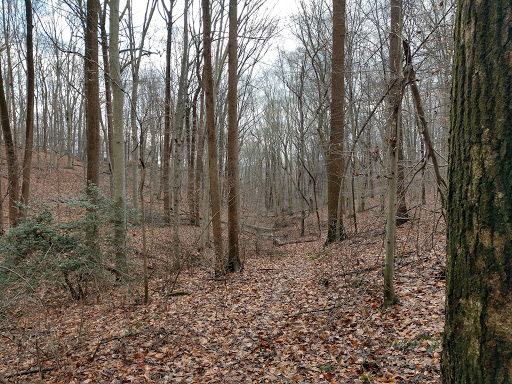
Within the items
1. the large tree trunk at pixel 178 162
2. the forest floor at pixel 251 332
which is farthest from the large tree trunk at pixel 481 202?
the large tree trunk at pixel 178 162

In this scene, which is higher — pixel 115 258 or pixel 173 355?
pixel 115 258

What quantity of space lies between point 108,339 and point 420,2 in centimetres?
876

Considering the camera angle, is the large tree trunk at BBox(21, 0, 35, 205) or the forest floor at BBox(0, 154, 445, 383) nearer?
the forest floor at BBox(0, 154, 445, 383)

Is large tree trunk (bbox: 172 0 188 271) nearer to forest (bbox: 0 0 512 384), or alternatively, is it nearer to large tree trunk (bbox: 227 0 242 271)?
forest (bbox: 0 0 512 384)

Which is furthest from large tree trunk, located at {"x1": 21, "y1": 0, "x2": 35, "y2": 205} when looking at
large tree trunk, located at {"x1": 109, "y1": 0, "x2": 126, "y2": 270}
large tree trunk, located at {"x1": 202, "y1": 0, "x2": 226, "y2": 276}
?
large tree trunk, located at {"x1": 202, "y1": 0, "x2": 226, "y2": 276}

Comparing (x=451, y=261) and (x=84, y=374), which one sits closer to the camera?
(x=451, y=261)

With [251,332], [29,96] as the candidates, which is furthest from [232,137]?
[29,96]

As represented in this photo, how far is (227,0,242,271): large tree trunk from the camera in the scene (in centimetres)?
844

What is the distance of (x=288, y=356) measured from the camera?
4.24 metres

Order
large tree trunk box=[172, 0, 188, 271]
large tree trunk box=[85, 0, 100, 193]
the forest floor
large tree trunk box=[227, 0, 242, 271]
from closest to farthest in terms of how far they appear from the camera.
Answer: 1. the forest floor
2. large tree trunk box=[85, 0, 100, 193]
3. large tree trunk box=[227, 0, 242, 271]
4. large tree trunk box=[172, 0, 188, 271]

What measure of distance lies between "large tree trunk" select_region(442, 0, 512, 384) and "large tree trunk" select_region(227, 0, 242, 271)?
730cm

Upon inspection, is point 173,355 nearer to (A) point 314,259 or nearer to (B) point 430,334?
(B) point 430,334

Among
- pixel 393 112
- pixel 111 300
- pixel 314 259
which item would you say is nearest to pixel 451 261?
pixel 393 112

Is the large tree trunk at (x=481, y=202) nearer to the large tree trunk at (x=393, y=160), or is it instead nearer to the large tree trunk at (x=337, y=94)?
the large tree trunk at (x=393, y=160)
